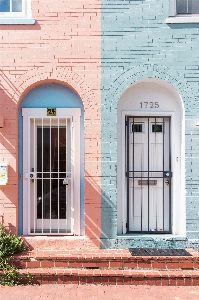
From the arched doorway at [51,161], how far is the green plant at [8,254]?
1.30 ft

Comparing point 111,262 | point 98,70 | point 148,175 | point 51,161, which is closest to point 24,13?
point 98,70

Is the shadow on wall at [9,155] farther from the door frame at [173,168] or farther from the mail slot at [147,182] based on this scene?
the mail slot at [147,182]

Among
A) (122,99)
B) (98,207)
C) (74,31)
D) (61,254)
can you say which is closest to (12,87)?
(74,31)

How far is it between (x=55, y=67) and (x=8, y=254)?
312 centimetres

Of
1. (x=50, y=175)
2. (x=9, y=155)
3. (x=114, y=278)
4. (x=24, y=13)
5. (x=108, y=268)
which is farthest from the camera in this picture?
(x=50, y=175)

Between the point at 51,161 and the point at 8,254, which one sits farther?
the point at 51,161

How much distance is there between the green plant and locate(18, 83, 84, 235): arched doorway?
40 centimetres

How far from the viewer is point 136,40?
243 inches

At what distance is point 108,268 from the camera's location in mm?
5621

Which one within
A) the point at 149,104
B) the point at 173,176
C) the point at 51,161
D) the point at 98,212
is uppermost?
the point at 149,104

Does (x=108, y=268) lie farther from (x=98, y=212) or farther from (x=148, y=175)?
(x=148, y=175)

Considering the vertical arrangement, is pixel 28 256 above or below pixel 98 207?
below

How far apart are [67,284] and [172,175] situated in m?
2.56

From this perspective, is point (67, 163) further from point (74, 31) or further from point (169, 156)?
point (74, 31)
